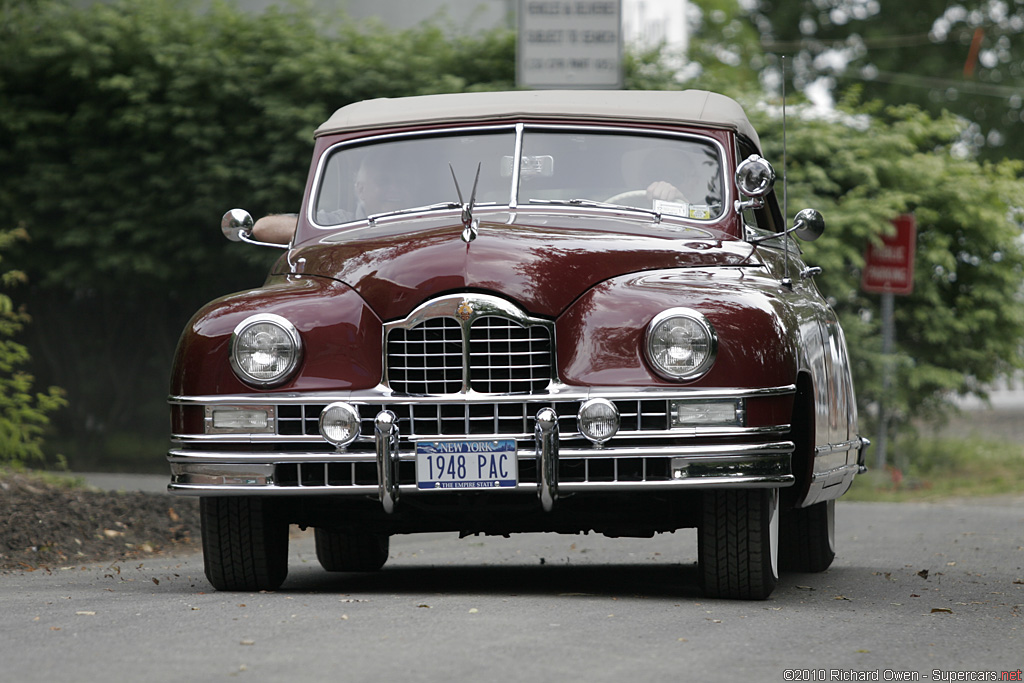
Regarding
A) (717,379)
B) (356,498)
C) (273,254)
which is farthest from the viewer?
(273,254)

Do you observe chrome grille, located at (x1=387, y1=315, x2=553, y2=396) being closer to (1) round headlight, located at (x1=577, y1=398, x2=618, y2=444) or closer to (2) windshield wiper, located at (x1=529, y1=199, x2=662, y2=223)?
(1) round headlight, located at (x1=577, y1=398, x2=618, y2=444)

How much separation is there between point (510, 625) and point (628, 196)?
264 centimetres

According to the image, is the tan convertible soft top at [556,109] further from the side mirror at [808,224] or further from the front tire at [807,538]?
the front tire at [807,538]

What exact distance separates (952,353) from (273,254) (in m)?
7.48

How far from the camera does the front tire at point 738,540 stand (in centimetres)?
595

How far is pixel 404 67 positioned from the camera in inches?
586

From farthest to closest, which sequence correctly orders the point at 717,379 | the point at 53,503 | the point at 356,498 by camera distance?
the point at 53,503, the point at 356,498, the point at 717,379

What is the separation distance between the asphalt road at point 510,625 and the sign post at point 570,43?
16.1 feet

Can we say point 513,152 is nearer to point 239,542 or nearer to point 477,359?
point 477,359

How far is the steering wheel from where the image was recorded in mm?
7180

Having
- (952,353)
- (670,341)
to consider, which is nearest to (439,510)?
(670,341)

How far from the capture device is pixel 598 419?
575 cm

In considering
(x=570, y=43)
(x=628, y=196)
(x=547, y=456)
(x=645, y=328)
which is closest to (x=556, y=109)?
(x=628, y=196)

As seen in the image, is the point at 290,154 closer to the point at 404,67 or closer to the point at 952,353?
the point at 404,67
